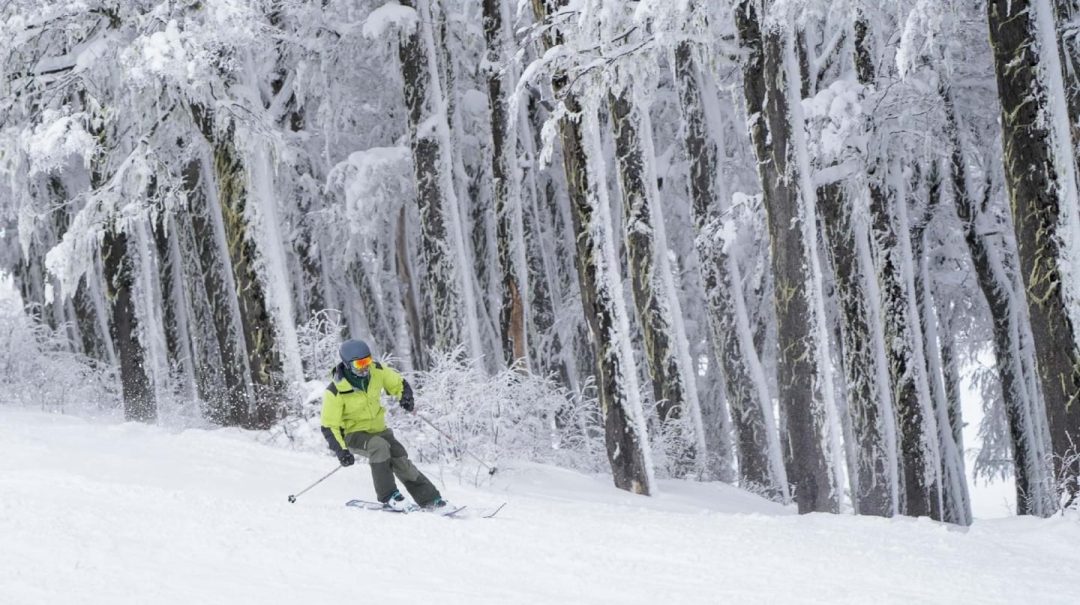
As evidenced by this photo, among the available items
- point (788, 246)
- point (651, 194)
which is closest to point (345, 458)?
point (788, 246)

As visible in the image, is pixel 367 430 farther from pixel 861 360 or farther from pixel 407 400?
pixel 861 360

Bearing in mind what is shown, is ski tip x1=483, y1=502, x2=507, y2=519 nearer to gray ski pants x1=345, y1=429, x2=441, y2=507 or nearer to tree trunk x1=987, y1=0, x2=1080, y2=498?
gray ski pants x1=345, y1=429, x2=441, y2=507

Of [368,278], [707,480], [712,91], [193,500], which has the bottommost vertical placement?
[707,480]

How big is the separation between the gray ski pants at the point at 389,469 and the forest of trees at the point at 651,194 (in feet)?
9.52

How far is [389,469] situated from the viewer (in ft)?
32.5

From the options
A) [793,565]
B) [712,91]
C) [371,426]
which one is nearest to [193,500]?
[371,426]

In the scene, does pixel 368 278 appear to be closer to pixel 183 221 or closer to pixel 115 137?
pixel 183 221

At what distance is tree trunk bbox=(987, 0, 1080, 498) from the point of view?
984 cm

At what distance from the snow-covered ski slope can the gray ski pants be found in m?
0.49

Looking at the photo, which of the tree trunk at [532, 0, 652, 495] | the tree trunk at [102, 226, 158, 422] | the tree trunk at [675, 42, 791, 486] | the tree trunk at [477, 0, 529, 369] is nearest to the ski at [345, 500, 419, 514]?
the tree trunk at [532, 0, 652, 495]

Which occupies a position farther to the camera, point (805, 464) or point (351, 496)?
point (805, 464)

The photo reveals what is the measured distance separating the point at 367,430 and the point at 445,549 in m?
2.52

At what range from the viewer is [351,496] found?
1082 centimetres

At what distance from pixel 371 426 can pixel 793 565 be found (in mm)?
4079
